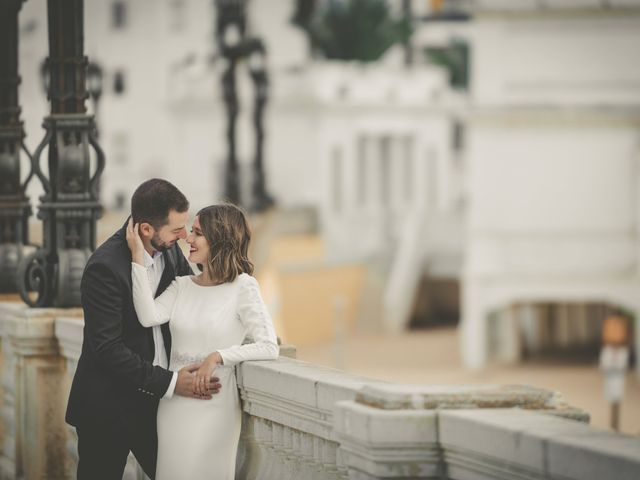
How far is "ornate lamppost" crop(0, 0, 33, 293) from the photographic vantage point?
13828 mm

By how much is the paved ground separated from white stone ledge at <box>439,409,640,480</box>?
28.5 meters

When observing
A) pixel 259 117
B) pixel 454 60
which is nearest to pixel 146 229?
pixel 259 117

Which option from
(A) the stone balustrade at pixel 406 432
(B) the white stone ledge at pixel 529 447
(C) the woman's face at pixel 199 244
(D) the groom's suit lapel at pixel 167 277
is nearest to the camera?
(B) the white stone ledge at pixel 529 447

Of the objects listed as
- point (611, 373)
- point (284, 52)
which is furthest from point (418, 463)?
point (284, 52)

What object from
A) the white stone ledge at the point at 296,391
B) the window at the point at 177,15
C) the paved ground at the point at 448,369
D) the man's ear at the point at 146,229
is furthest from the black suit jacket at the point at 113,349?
the window at the point at 177,15

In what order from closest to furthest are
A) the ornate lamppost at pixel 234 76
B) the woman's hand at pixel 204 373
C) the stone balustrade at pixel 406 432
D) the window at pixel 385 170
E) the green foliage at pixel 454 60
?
the stone balustrade at pixel 406 432, the woman's hand at pixel 204 373, the ornate lamppost at pixel 234 76, the window at pixel 385 170, the green foliage at pixel 454 60

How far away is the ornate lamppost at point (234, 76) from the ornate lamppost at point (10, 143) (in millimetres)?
15474

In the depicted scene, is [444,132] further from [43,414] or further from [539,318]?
[43,414]

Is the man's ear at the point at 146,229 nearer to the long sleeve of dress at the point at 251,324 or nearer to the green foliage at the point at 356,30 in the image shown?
the long sleeve of dress at the point at 251,324

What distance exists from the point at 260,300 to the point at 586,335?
39361 mm

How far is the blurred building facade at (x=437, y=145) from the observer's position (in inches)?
1710

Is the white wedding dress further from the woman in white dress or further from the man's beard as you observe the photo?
the man's beard

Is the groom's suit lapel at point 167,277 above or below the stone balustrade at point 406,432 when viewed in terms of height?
above

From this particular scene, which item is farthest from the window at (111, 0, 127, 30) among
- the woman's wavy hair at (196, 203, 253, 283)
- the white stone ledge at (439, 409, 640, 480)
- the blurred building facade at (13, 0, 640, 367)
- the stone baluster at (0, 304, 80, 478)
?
the white stone ledge at (439, 409, 640, 480)
